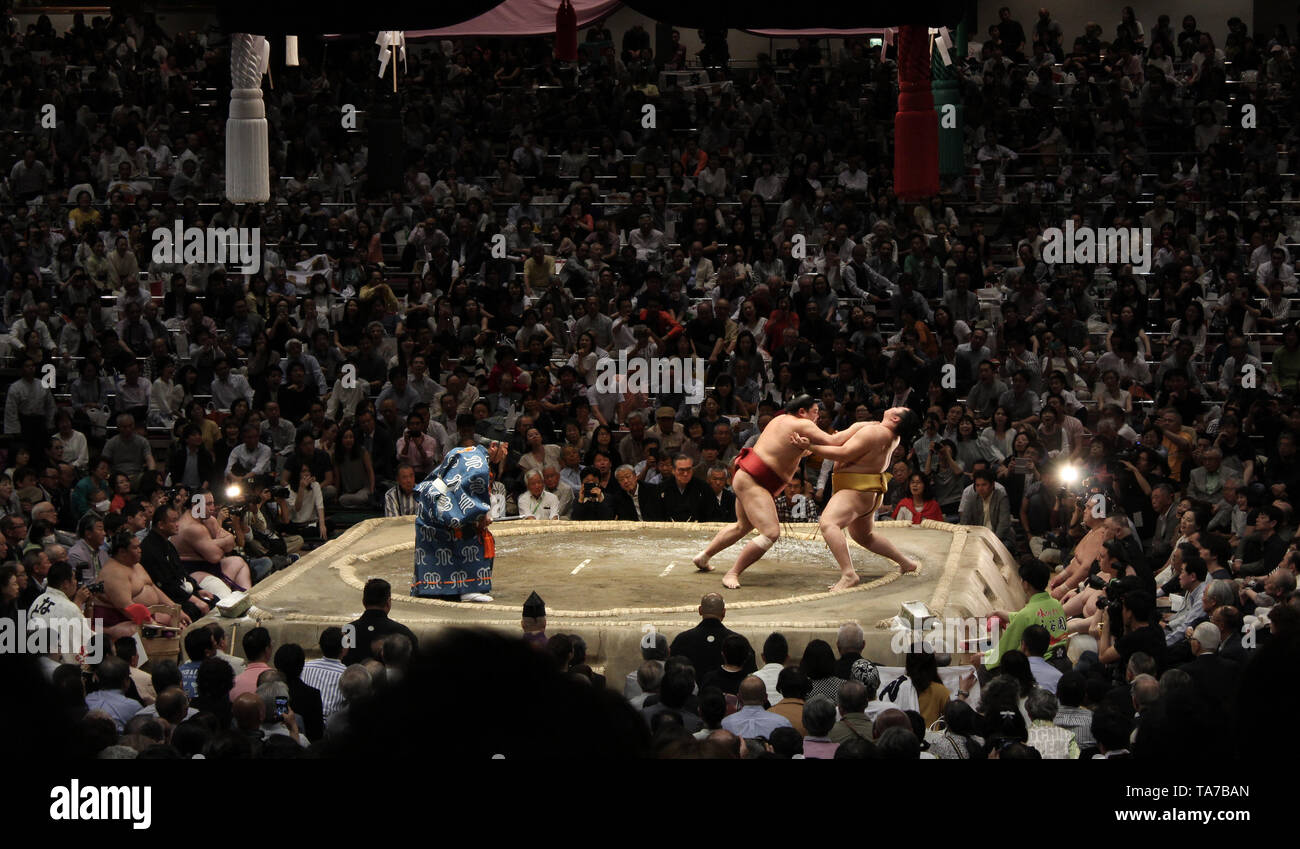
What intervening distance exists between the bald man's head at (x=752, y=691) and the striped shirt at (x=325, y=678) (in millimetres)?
1180

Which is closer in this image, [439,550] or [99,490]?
[439,550]

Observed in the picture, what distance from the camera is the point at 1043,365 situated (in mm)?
8484

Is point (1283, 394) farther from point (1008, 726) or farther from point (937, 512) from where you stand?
point (1008, 726)

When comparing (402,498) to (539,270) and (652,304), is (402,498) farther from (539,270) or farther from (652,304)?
(539,270)

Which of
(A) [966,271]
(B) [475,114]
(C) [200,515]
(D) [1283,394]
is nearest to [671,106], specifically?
(B) [475,114]

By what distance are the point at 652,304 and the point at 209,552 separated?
3312 mm

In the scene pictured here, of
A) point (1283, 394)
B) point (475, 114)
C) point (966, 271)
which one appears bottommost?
point (1283, 394)

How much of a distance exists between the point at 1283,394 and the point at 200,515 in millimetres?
5347

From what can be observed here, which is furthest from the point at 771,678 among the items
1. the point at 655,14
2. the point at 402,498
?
the point at 402,498

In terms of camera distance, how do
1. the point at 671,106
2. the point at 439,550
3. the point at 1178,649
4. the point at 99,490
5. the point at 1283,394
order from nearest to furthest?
the point at 1178,649
the point at 439,550
the point at 99,490
the point at 1283,394
the point at 671,106

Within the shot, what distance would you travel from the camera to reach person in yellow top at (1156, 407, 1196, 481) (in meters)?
7.50

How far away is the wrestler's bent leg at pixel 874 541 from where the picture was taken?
5.86 metres

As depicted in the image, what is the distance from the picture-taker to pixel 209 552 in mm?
6422

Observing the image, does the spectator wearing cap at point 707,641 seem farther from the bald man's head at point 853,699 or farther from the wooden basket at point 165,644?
the wooden basket at point 165,644
